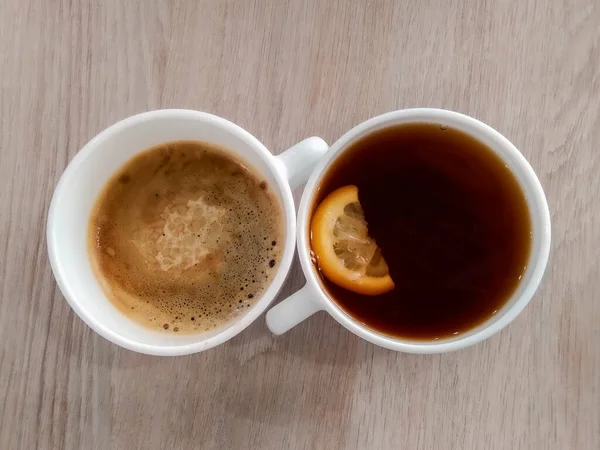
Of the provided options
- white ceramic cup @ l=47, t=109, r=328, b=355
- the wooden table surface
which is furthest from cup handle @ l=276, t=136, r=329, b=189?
the wooden table surface

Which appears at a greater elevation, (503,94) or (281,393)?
(503,94)

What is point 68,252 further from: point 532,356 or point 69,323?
point 532,356

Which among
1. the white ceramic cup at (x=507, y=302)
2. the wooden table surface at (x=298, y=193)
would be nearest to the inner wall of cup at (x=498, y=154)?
the white ceramic cup at (x=507, y=302)

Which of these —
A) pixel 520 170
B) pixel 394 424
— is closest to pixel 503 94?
pixel 520 170

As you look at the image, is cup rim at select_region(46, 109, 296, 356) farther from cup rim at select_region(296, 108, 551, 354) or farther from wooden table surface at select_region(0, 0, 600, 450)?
wooden table surface at select_region(0, 0, 600, 450)

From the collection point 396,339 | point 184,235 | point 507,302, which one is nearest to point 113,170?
point 184,235

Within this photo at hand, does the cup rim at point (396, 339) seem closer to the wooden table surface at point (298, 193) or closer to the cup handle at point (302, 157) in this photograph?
the cup handle at point (302, 157)
